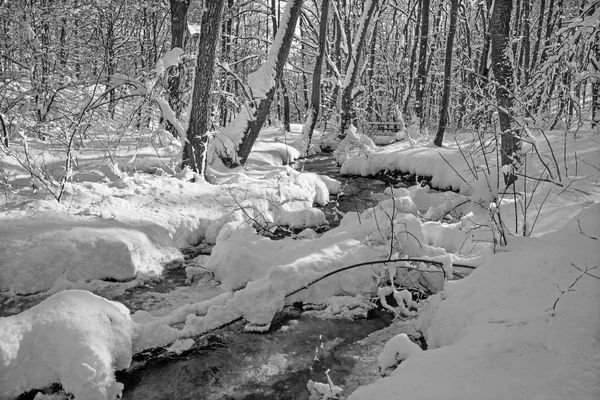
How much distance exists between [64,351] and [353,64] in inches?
537

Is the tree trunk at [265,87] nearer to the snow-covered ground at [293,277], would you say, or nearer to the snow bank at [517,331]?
the snow-covered ground at [293,277]

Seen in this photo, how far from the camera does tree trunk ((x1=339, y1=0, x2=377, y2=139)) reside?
14156 millimetres

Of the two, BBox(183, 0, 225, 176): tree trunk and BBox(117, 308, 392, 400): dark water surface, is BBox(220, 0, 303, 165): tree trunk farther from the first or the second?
BBox(117, 308, 392, 400): dark water surface

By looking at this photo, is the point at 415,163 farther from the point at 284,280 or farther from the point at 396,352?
the point at 396,352

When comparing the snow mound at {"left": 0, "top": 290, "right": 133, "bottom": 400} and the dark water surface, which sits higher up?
the snow mound at {"left": 0, "top": 290, "right": 133, "bottom": 400}

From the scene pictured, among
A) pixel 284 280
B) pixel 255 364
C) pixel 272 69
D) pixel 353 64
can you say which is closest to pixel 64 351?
pixel 255 364

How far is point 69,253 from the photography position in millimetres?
4430

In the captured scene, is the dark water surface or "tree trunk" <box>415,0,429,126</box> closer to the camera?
the dark water surface

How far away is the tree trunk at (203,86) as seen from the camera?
7289 mm

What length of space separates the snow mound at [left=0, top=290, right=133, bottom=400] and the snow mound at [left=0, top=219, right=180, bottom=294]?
4.18 ft

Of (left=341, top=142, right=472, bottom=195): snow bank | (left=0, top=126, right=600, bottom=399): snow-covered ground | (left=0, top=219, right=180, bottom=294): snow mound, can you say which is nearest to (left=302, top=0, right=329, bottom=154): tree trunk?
(left=341, top=142, right=472, bottom=195): snow bank

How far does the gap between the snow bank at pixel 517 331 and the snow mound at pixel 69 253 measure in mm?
3321

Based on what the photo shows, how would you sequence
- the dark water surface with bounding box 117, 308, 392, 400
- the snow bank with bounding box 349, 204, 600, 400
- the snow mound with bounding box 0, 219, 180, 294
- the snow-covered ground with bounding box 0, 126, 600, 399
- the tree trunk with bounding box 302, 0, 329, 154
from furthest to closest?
the tree trunk with bounding box 302, 0, 329, 154 → the snow mound with bounding box 0, 219, 180, 294 → the dark water surface with bounding box 117, 308, 392, 400 → the snow-covered ground with bounding box 0, 126, 600, 399 → the snow bank with bounding box 349, 204, 600, 400

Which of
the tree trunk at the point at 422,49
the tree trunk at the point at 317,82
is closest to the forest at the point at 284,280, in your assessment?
the tree trunk at the point at 317,82
